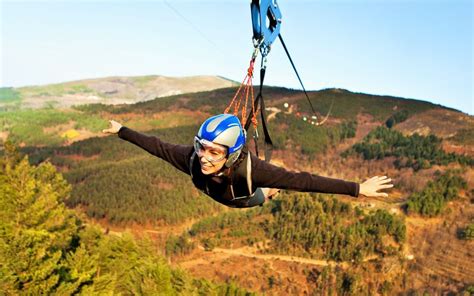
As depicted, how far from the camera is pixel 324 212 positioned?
174 feet

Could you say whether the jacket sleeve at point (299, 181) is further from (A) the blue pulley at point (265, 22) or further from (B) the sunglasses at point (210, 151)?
(A) the blue pulley at point (265, 22)

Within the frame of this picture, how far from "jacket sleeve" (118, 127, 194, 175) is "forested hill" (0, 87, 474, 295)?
37288 mm

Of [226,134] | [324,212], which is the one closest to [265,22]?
[226,134]

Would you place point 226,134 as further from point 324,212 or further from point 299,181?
point 324,212

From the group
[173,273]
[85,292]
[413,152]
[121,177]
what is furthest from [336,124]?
[85,292]

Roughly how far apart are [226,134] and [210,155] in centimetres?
37

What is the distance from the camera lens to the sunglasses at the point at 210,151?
5219 millimetres

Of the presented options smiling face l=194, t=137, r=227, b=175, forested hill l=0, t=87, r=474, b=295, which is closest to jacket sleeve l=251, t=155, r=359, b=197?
smiling face l=194, t=137, r=227, b=175

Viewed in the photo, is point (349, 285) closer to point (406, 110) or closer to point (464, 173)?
point (464, 173)

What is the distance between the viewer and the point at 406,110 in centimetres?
11875

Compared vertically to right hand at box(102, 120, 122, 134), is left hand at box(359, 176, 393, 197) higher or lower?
lower

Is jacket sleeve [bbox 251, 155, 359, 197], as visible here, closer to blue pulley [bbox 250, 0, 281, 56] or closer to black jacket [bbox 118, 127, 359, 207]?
black jacket [bbox 118, 127, 359, 207]

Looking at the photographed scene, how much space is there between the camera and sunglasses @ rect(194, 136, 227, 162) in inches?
205

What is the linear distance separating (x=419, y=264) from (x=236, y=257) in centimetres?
2106
